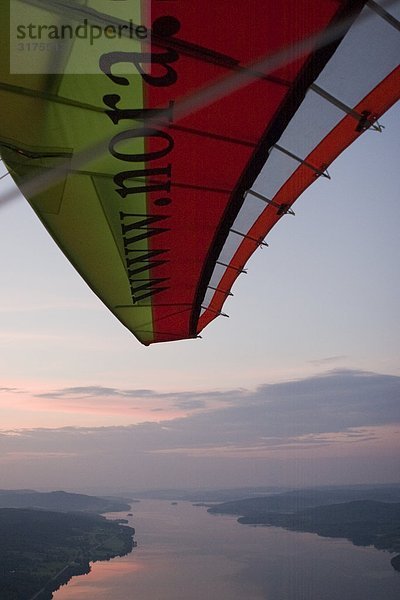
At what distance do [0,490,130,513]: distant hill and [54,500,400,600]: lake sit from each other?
69.1 m

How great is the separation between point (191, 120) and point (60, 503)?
683 feet

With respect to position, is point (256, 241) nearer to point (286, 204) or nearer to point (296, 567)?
point (286, 204)

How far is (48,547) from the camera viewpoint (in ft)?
314

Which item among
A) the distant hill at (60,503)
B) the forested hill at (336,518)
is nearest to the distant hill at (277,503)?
the forested hill at (336,518)

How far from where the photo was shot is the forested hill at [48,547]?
73.8m

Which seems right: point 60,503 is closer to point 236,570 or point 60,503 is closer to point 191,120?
point 236,570

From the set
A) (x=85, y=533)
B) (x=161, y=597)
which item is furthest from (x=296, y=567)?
(x=85, y=533)

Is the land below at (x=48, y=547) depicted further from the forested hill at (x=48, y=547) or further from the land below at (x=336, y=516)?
the land below at (x=336, y=516)

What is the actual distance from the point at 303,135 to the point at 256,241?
1.24 m

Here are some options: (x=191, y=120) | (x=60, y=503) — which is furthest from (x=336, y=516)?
(x=191, y=120)

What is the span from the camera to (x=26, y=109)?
5.92 ft

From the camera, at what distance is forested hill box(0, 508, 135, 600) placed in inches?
2904

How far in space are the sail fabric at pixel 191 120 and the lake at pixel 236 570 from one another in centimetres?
7485

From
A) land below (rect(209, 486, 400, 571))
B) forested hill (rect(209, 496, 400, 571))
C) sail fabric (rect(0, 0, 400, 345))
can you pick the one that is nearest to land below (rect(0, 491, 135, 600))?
forested hill (rect(209, 496, 400, 571))
